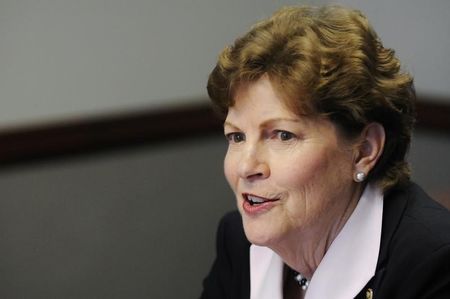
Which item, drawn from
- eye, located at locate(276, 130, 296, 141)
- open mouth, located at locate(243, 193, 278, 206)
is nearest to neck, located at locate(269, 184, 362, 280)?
open mouth, located at locate(243, 193, 278, 206)

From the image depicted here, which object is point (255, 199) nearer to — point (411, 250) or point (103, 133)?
point (411, 250)

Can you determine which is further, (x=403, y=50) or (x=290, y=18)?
(x=403, y=50)

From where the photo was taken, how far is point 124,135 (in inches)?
134

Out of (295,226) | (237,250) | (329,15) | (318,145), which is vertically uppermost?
(329,15)

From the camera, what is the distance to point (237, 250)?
203 centimetres

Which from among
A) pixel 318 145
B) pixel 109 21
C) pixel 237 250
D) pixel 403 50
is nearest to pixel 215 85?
pixel 318 145

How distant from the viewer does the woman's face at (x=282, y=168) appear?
1651 mm

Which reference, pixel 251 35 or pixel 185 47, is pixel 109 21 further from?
pixel 251 35

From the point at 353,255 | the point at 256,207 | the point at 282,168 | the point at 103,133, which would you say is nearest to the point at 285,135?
the point at 282,168

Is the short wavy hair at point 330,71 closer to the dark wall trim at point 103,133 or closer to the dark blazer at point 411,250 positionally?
the dark blazer at point 411,250

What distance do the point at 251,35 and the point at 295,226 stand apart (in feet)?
1.45

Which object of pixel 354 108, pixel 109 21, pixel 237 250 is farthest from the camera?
pixel 109 21

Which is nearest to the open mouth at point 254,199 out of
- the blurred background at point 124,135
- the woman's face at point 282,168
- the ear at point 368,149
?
the woman's face at point 282,168

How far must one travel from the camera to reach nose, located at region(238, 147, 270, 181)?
65.8 inches
